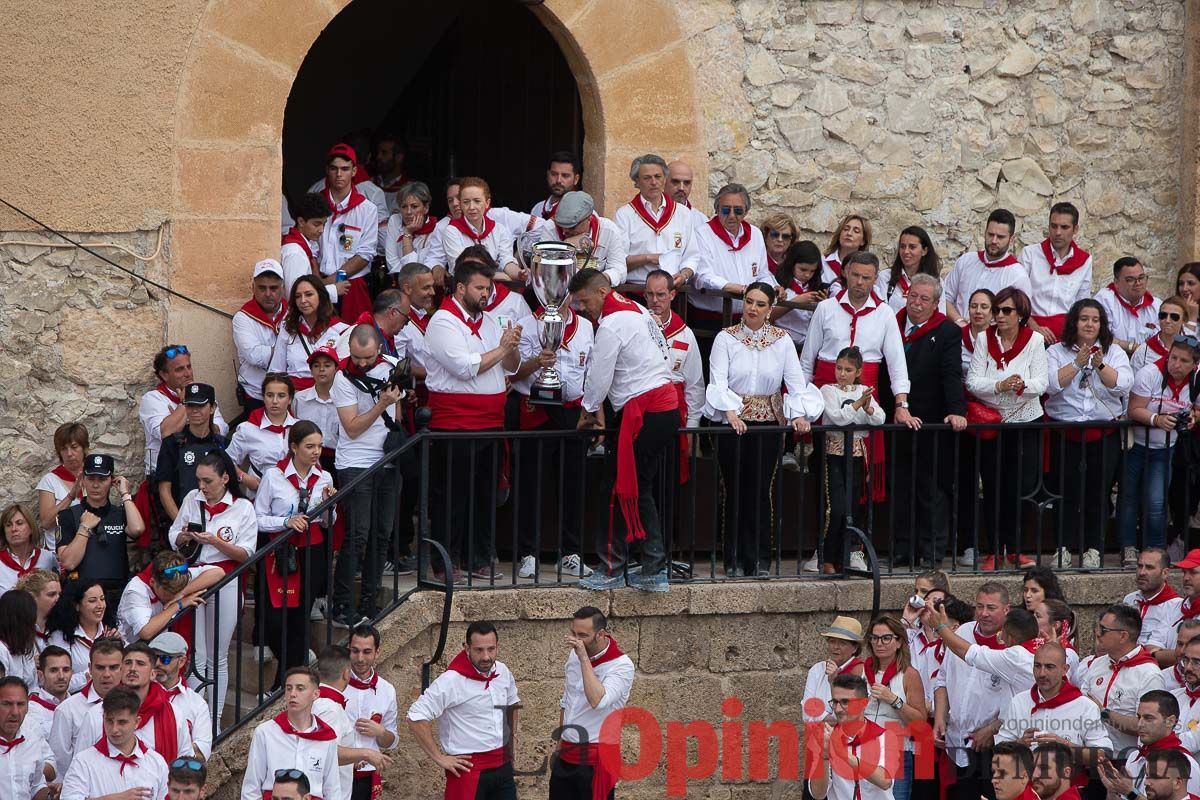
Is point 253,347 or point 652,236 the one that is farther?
point 652,236

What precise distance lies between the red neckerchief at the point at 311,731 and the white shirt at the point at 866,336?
3.33 metres

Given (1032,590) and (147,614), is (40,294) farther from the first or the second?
(1032,590)

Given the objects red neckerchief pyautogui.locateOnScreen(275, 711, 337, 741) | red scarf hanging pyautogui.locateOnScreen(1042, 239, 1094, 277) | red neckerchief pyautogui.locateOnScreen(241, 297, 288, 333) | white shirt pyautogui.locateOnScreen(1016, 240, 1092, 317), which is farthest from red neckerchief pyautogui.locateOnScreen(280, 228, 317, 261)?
red scarf hanging pyautogui.locateOnScreen(1042, 239, 1094, 277)

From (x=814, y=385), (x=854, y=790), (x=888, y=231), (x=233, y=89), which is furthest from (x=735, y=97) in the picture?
(x=854, y=790)

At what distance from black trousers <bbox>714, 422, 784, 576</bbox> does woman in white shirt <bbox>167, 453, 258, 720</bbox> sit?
98.7 inches

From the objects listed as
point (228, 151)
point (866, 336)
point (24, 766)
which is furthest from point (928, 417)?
point (24, 766)

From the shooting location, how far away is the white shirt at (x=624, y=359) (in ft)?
31.1

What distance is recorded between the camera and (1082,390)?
10758 millimetres

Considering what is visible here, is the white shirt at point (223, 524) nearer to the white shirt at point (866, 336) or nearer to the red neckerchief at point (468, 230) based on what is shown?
the red neckerchief at point (468, 230)

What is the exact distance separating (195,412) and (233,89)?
6.62ft

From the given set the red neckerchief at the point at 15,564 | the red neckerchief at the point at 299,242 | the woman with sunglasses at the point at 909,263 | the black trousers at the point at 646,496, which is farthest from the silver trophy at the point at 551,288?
the red neckerchief at the point at 15,564

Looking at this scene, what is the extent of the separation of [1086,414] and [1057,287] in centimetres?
102

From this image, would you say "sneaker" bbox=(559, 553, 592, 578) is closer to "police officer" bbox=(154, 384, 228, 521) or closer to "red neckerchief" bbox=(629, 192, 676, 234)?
"police officer" bbox=(154, 384, 228, 521)

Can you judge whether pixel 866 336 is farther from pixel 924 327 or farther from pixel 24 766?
pixel 24 766
